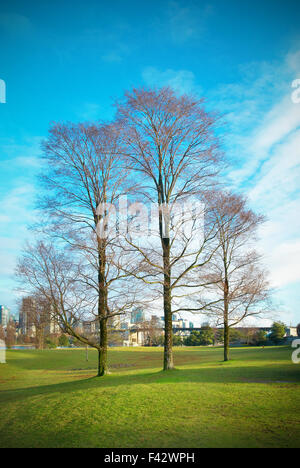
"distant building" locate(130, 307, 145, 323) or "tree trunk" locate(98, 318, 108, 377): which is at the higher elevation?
"distant building" locate(130, 307, 145, 323)

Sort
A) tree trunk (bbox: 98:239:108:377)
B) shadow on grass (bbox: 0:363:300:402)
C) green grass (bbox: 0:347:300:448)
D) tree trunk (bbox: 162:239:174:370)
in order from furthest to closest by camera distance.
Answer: tree trunk (bbox: 98:239:108:377)
tree trunk (bbox: 162:239:174:370)
shadow on grass (bbox: 0:363:300:402)
green grass (bbox: 0:347:300:448)

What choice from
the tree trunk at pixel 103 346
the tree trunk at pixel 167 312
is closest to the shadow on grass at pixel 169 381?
the tree trunk at pixel 167 312

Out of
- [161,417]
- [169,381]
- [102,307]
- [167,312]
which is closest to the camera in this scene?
[161,417]

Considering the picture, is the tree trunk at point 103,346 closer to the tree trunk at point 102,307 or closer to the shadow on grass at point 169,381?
the tree trunk at point 102,307

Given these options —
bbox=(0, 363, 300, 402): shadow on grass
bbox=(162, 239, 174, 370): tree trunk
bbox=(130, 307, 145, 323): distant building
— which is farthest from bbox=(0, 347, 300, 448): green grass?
bbox=(130, 307, 145, 323): distant building

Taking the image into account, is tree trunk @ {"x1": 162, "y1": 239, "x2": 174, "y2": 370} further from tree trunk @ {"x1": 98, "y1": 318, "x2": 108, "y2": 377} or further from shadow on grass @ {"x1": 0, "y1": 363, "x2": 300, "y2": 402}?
tree trunk @ {"x1": 98, "y1": 318, "x2": 108, "y2": 377}

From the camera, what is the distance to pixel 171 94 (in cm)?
1698

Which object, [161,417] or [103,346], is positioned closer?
[161,417]

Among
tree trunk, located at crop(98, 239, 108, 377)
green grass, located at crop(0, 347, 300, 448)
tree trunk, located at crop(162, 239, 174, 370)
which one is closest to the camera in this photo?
green grass, located at crop(0, 347, 300, 448)

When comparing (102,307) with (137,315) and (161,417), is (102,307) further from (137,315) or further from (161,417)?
(161,417)

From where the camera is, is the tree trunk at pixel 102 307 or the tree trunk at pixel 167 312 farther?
the tree trunk at pixel 102 307

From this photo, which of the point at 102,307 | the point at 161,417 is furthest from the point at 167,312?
the point at 161,417

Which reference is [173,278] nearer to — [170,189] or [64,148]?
[170,189]
